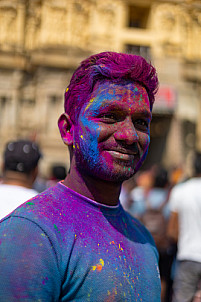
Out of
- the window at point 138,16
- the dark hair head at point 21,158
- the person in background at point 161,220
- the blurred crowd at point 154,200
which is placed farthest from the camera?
the window at point 138,16

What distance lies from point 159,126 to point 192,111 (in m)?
2.21

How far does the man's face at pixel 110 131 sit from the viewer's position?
162cm

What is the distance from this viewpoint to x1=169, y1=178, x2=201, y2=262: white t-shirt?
426 cm

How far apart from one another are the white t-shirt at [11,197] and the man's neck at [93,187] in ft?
4.76

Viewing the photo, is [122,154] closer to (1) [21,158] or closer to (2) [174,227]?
(1) [21,158]

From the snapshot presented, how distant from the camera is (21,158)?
343 cm

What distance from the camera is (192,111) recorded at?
20.8 metres

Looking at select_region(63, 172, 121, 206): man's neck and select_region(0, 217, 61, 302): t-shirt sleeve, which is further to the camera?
select_region(63, 172, 121, 206): man's neck

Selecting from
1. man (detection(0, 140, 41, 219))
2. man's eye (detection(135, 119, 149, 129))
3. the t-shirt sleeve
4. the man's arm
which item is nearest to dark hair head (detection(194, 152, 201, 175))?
the man's arm

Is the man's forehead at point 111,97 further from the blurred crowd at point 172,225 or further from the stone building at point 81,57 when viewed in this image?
the stone building at point 81,57

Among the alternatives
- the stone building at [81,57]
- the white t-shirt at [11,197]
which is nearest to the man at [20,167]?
the white t-shirt at [11,197]

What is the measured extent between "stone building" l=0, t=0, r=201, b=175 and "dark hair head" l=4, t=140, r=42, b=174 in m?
15.9

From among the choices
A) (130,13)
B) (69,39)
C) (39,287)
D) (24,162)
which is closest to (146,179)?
(24,162)

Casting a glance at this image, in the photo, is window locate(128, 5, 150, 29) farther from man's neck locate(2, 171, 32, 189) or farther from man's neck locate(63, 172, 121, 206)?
man's neck locate(63, 172, 121, 206)
